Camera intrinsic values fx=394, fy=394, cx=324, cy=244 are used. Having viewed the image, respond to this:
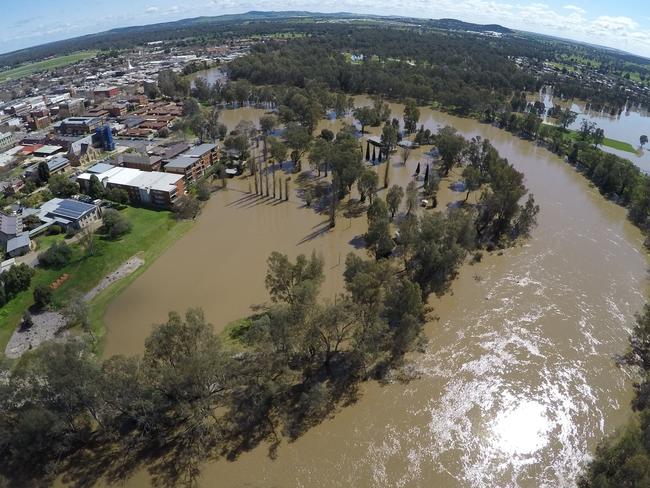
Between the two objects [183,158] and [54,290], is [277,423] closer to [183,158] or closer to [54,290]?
[54,290]

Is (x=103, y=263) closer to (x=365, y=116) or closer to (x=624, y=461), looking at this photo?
(x=624, y=461)

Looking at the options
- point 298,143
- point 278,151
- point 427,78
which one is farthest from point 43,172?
point 427,78

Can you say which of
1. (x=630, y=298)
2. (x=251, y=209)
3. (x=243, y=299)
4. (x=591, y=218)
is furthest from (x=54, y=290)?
(x=591, y=218)

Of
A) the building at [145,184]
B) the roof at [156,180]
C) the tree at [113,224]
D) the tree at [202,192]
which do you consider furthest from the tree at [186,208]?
the tree at [113,224]

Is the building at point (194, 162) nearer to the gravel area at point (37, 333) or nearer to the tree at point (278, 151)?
the tree at point (278, 151)

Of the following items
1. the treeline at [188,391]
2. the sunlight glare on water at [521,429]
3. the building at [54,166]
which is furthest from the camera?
the building at [54,166]

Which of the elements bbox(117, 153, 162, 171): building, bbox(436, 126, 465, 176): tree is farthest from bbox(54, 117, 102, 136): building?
bbox(436, 126, 465, 176): tree

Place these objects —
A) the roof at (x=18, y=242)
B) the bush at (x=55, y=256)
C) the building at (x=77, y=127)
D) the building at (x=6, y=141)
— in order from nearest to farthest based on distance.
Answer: the bush at (x=55, y=256), the roof at (x=18, y=242), the building at (x=6, y=141), the building at (x=77, y=127)
